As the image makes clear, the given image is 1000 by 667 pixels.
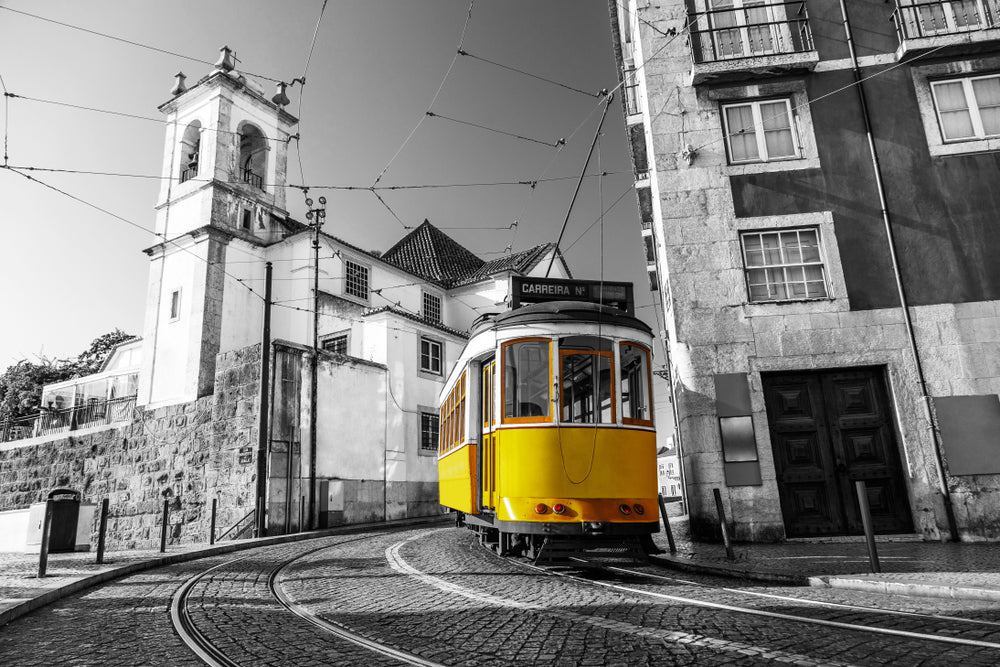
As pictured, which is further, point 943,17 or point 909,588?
point 943,17

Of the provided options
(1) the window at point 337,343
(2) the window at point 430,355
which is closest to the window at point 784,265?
(2) the window at point 430,355

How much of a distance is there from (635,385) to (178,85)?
101 feet

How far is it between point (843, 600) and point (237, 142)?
99.3 feet

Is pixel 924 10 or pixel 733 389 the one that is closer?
pixel 733 389

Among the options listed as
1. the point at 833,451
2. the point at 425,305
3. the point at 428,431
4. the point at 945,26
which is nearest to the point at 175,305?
the point at 425,305

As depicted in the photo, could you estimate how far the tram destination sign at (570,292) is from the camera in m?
9.39

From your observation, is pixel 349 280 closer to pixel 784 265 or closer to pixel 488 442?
pixel 784 265

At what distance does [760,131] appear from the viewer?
12234 millimetres

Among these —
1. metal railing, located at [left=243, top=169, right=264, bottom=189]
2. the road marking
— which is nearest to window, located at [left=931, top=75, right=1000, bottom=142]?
the road marking

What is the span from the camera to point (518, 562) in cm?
860

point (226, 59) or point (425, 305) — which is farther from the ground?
point (226, 59)

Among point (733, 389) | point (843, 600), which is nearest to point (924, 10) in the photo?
point (733, 389)

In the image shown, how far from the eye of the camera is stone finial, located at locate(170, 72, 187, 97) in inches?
1201

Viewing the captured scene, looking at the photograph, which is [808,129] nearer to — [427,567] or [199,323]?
[427,567]
